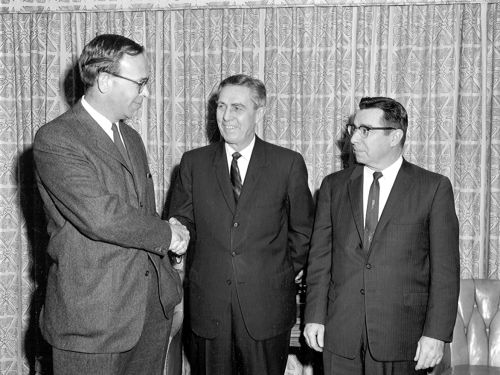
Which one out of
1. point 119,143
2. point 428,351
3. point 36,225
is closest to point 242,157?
point 119,143

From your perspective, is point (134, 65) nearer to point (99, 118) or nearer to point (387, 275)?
point (99, 118)

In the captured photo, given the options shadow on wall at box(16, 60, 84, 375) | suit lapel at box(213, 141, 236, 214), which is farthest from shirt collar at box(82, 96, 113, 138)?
shadow on wall at box(16, 60, 84, 375)

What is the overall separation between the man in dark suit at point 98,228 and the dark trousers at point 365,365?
876 millimetres

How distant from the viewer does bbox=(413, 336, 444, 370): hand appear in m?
2.61

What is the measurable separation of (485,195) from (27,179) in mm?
3069

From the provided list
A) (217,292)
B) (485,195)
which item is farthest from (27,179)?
(485,195)

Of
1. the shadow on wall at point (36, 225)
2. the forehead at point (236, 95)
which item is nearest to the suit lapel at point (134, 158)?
the forehead at point (236, 95)

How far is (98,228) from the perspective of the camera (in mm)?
2291

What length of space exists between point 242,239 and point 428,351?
973mm

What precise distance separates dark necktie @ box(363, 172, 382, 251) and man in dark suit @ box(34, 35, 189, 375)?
2.74ft

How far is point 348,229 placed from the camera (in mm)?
2785

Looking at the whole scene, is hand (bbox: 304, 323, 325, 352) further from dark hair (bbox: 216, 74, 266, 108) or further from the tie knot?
dark hair (bbox: 216, 74, 266, 108)

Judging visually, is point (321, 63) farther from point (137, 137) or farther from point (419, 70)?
point (137, 137)

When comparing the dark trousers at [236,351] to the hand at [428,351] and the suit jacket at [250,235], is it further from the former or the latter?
the hand at [428,351]
